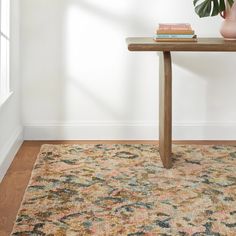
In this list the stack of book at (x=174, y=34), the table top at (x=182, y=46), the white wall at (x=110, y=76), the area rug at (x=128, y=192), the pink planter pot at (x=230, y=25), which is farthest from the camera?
the white wall at (x=110, y=76)

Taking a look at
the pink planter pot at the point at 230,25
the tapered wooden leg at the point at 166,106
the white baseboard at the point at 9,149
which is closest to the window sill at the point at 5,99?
the white baseboard at the point at 9,149

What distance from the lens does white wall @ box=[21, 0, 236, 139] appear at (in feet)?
12.5

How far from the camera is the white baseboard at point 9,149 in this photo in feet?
10.2

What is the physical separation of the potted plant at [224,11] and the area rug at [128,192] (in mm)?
740

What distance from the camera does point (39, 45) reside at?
3.83m

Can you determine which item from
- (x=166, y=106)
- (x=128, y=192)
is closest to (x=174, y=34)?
(x=166, y=106)

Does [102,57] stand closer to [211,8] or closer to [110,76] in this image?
[110,76]

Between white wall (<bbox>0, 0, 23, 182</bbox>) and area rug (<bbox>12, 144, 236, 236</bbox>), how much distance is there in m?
0.18

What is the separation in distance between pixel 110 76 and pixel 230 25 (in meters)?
0.93

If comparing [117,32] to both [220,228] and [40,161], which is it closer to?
[40,161]

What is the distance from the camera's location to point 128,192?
2.82 metres

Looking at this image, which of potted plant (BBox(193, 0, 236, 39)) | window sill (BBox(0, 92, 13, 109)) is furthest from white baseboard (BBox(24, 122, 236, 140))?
potted plant (BBox(193, 0, 236, 39))

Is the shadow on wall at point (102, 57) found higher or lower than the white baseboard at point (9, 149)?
higher

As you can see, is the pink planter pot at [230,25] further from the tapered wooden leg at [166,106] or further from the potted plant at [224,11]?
the tapered wooden leg at [166,106]
